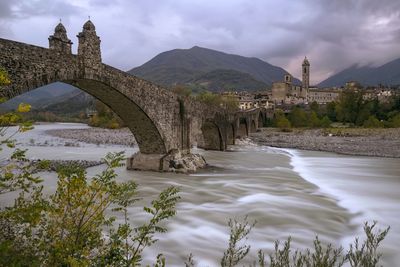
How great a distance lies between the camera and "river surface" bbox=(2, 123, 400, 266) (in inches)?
348

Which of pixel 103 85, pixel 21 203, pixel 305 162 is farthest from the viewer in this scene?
pixel 305 162

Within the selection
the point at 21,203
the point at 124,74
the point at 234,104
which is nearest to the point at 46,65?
the point at 124,74

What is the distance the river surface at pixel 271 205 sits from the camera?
8.84 meters

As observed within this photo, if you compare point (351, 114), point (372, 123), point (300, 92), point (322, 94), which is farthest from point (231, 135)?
point (322, 94)

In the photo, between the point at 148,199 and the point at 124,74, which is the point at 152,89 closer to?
the point at 124,74

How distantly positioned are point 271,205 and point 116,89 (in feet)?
26.2

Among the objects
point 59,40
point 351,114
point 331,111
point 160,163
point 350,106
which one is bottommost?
point 160,163

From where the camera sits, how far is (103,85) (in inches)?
608

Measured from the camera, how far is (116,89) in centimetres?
1591

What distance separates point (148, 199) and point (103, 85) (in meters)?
5.20

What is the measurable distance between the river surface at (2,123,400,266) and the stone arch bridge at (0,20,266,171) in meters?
2.12

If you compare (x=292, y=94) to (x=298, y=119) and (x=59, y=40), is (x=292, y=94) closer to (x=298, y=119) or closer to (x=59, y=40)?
(x=298, y=119)

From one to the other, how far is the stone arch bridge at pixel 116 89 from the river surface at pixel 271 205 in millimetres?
2120

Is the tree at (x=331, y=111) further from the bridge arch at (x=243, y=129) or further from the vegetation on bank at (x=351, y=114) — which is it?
the bridge arch at (x=243, y=129)
